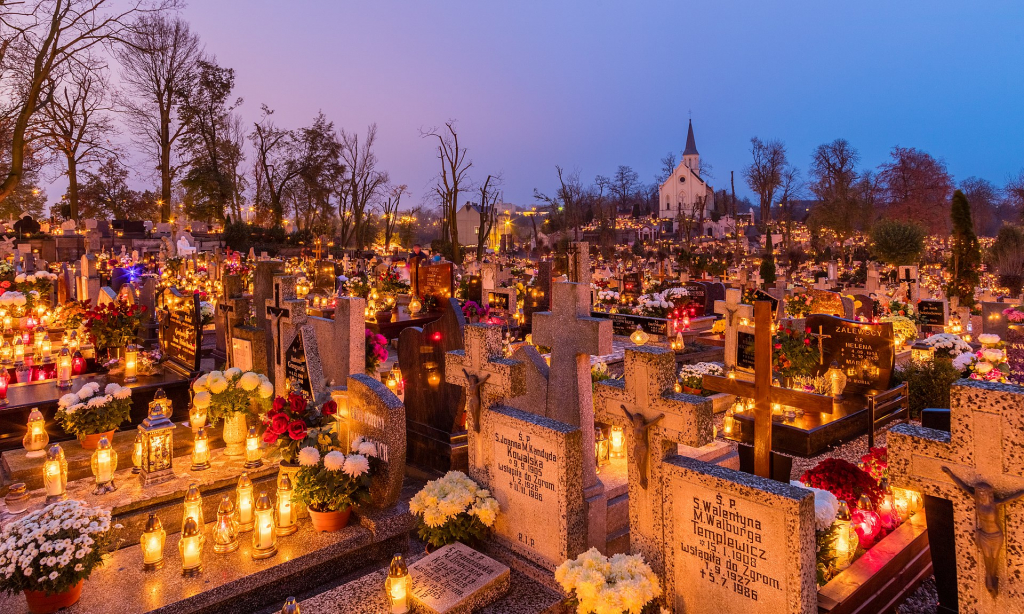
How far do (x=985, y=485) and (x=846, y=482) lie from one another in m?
2.07

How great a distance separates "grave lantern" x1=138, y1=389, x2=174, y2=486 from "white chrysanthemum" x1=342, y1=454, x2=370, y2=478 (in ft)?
6.10

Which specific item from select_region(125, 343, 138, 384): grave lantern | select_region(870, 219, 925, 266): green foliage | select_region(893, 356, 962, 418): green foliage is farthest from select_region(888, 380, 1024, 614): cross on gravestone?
select_region(870, 219, 925, 266): green foliage

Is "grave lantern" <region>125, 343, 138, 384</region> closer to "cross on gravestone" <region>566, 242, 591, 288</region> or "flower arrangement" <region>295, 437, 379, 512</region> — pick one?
"flower arrangement" <region>295, 437, 379, 512</region>

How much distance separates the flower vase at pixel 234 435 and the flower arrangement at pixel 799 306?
39.4ft

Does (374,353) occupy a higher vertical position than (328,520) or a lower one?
higher

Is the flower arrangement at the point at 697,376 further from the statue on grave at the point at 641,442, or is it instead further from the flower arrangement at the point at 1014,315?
the flower arrangement at the point at 1014,315

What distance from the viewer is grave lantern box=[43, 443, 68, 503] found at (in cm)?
493

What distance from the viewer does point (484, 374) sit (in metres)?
4.49

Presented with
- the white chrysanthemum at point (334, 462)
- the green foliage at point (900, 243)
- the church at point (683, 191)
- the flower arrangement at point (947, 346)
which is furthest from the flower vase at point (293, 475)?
the church at point (683, 191)

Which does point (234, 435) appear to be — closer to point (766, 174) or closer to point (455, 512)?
→ point (455, 512)

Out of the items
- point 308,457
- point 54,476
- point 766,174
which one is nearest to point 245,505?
point 308,457

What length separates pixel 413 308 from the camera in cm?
1523

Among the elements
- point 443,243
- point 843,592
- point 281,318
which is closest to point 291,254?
point 443,243

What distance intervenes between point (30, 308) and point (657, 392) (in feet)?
46.9
